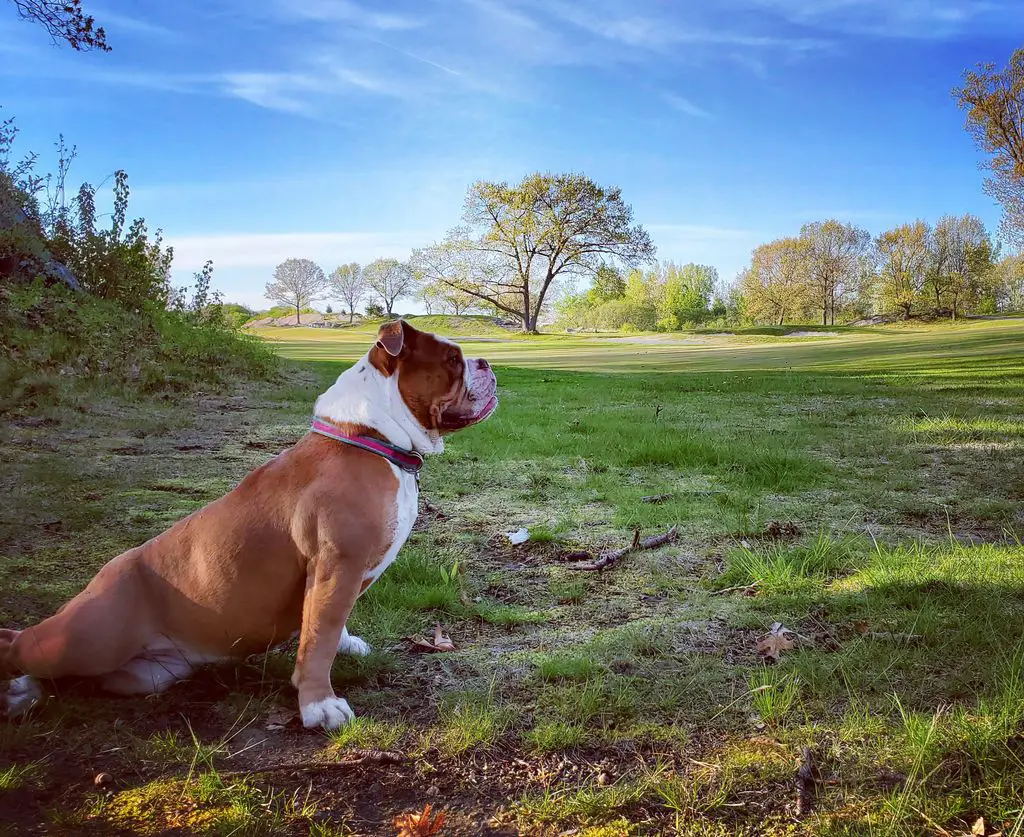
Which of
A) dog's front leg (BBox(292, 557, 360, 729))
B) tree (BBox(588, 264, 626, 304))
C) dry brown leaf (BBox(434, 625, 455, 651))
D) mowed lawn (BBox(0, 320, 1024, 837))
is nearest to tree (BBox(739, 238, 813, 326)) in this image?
tree (BBox(588, 264, 626, 304))

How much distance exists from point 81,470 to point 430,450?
196 inches

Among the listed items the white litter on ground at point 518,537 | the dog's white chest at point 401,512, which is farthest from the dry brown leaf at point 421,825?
the white litter on ground at point 518,537

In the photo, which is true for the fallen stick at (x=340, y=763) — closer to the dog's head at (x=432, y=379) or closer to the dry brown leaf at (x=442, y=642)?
the dry brown leaf at (x=442, y=642)

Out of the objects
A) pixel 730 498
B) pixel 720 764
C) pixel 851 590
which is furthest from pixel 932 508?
pixel 720 764

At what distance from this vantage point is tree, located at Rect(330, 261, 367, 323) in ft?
228

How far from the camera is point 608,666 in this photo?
9.93 feet

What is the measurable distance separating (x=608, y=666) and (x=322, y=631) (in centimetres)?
122

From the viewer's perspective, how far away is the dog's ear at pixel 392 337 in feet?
9.39

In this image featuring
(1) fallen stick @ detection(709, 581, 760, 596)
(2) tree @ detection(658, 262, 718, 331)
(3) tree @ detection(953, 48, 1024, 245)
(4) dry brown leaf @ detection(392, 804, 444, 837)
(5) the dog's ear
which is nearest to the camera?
(4) dry brown leaf @ detection(392, 804, 444, 837)

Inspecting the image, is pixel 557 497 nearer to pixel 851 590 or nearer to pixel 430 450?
pixel 851 590

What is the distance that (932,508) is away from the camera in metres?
5.39

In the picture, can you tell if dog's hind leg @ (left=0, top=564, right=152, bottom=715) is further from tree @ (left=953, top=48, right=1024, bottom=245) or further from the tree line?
the tree line

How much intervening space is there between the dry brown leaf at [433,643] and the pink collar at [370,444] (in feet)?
3.17

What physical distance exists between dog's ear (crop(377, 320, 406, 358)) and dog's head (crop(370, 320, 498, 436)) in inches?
2.1
